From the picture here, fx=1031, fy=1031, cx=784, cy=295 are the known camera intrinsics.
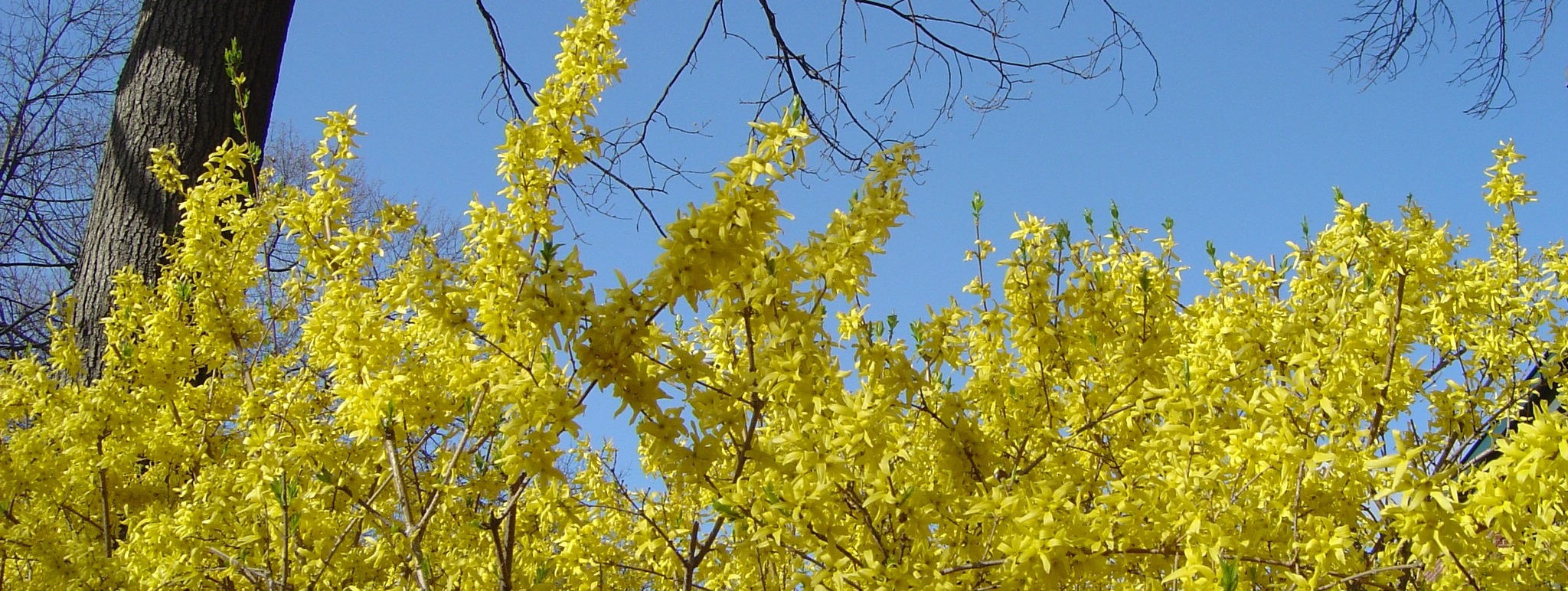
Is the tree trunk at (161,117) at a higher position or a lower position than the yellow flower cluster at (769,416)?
higher

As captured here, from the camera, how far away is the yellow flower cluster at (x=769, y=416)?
1.97m

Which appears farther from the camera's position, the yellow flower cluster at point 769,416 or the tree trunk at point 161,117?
the tree trunk at point 161,117

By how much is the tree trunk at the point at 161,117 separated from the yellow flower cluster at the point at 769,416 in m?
0.67

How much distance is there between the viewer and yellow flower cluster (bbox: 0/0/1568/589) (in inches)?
77.4

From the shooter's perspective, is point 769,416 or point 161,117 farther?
point 161,117

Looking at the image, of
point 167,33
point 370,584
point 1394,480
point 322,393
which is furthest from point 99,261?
point 1394,480

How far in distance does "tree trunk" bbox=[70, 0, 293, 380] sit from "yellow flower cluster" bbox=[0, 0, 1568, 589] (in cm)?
67

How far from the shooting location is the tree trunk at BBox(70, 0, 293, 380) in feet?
15.0

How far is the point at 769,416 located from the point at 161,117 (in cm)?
348

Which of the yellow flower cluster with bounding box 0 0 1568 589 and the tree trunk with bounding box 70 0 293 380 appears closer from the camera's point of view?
the yellow flower cluster with bounding box 0 0 1568 589

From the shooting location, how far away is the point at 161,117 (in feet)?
15.7

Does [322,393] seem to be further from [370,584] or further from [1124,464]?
[1124,464]

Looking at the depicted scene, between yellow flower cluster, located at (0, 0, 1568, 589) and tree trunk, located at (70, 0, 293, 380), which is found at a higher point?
tree trunk, located at (70, 0, 293, 380)

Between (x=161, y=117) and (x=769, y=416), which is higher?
(x=161, y=117)
